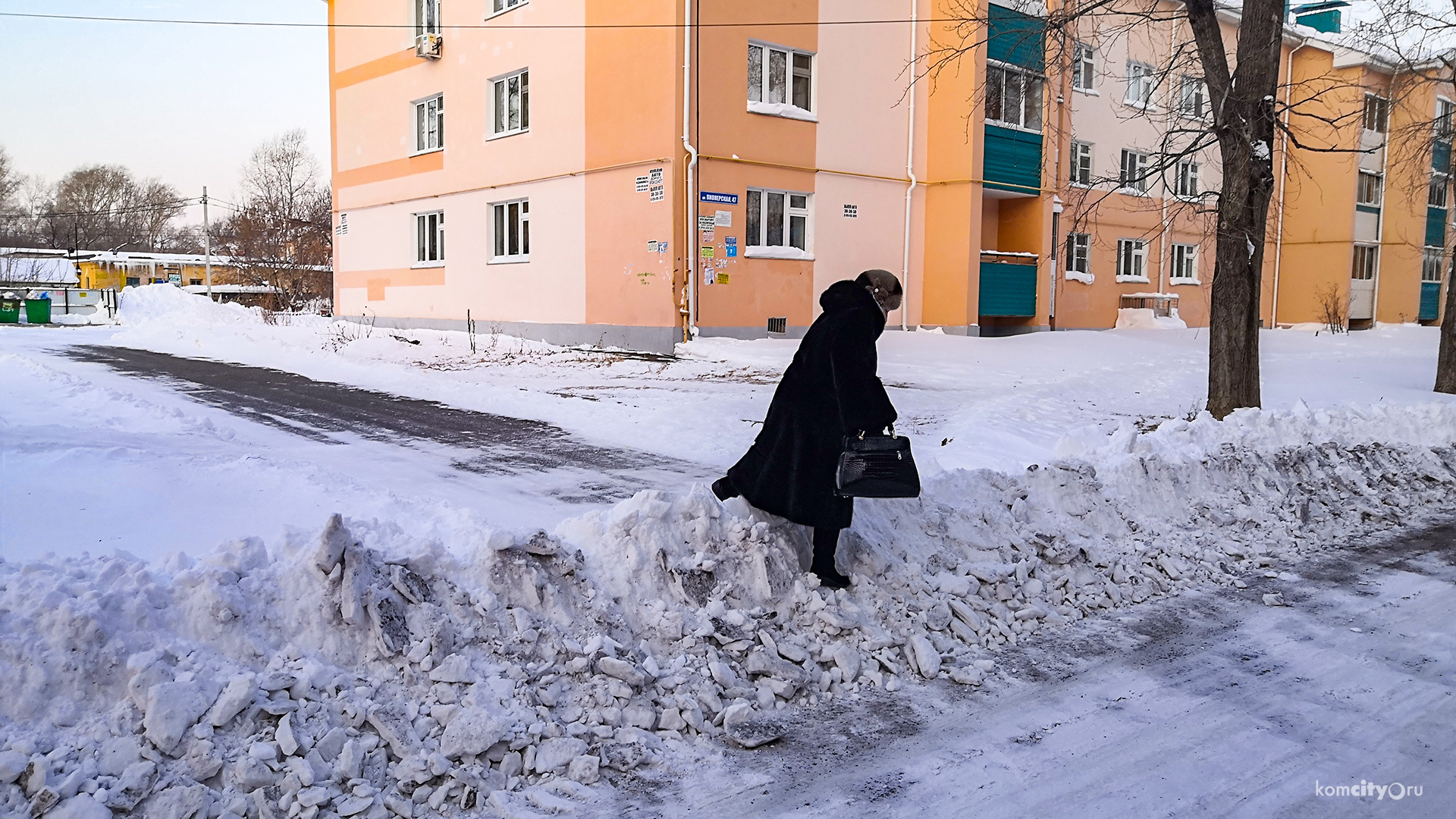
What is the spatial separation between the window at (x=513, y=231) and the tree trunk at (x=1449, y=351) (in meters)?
16.6

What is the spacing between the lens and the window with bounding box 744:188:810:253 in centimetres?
1948

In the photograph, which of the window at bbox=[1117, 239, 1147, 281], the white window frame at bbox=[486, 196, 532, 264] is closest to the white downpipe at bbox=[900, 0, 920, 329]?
the window at bbox=[1117, 239, 1147, 281]

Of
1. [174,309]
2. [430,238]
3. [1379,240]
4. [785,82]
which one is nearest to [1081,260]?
[785,82]

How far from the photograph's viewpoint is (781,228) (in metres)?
19.9

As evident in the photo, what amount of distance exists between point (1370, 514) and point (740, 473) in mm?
Answer: 5649

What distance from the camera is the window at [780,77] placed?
19344mm

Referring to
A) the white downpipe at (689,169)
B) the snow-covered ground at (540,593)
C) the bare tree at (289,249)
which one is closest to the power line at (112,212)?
the bare tree at (289,249)

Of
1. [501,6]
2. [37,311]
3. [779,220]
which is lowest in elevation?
[37,311]

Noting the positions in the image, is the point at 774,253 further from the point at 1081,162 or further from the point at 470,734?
the point at 470,734

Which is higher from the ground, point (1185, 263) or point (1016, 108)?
point (1016, 108)

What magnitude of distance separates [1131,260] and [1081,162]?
3616 millimetres

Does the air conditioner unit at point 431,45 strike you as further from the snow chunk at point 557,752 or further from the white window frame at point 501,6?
the snow chunk at point 557,752

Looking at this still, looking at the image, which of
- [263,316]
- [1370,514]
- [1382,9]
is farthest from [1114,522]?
[263,316]

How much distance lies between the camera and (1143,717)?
13.2ft
